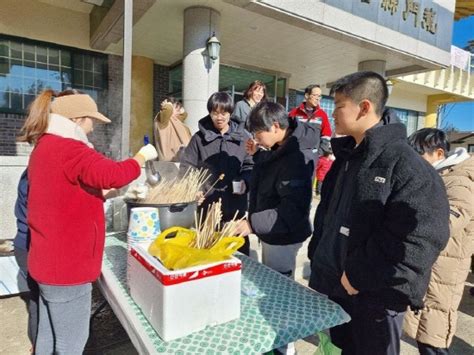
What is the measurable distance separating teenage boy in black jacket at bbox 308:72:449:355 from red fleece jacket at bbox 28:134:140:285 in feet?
3.15

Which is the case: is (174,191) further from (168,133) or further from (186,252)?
(168,133)

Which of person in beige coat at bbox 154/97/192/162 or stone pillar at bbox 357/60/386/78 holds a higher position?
stone pillar at bbox 357/60/386/78

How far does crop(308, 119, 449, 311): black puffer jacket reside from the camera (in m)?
1.14

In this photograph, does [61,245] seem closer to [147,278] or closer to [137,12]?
[147,278]

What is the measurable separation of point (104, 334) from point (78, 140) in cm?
171

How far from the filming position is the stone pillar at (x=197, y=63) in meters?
5.38

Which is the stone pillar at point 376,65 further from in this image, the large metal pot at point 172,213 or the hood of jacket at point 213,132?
the large metal pot at point 172,213

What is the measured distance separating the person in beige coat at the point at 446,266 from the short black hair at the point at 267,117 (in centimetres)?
84

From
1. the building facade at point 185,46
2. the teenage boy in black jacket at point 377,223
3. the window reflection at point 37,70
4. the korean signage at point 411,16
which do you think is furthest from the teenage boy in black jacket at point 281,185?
the window reflection at point 37,70

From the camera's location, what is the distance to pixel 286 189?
175 centimetres

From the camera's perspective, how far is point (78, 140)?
1.40m

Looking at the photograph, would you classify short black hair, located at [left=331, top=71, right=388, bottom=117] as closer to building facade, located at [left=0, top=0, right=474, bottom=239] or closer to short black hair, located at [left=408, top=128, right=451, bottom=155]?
short black hair, located at [left=408, top=128, right=451, bottom=155]

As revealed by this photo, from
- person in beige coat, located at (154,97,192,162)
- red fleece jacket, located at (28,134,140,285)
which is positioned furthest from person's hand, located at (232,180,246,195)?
person in beige coat, located at (154,97,192,162)

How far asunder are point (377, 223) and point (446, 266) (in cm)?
105
